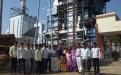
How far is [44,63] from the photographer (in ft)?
64.4

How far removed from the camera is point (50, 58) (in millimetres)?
20672

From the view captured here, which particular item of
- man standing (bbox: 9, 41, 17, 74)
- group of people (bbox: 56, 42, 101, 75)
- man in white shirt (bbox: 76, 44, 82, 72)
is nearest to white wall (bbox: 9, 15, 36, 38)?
group of people (bbox: 56, 42, 101, 75)

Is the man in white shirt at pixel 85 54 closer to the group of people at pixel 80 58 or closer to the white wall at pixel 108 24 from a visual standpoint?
the group of people at pixel 80 58

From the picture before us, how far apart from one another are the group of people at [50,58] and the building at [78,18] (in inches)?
1037

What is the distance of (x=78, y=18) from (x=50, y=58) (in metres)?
36.8

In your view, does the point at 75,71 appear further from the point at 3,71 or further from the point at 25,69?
the point at 3,71

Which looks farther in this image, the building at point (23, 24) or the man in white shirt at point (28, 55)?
the building at point (23, 24)

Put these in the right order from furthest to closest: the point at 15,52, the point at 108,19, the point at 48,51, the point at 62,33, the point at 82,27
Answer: the point at 62,33 < the point at 82,27 < the point at 108,19 < the point at 48,51 < the point at 15,52

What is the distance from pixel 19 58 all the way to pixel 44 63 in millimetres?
2001

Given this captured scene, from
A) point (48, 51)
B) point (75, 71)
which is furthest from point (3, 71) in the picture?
point (75, 71)

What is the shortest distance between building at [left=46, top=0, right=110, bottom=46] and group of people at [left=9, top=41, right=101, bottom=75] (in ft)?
86.4

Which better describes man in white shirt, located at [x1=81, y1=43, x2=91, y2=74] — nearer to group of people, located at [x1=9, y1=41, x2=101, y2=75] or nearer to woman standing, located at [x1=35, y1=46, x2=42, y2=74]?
group of people, located at [x1=9, y1=41, x2=101, y2=75]

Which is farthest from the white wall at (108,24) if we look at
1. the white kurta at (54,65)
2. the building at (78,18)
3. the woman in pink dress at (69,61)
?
the building at (78,18)

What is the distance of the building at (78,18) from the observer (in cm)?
5072
